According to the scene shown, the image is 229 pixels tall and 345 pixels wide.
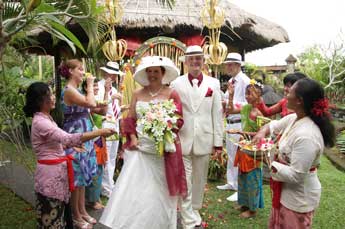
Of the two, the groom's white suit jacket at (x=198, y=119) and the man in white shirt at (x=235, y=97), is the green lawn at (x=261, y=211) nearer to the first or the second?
the man in white shirt at (x=235, y=97)

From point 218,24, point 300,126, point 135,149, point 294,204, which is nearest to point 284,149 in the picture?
point 300,126

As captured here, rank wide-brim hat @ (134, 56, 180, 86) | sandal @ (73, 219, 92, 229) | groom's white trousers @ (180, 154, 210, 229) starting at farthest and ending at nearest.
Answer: groom's white trousers @ (180, 154, 210, 229) → sandal @ (73, 219, 92, 229) → wide-brim hat @ (134, 56, 180, 86)

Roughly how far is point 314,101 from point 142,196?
1.69 metres

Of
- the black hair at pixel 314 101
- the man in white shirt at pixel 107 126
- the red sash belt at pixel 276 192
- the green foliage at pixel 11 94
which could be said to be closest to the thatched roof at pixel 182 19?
the man in white shirt at pixel 107 126

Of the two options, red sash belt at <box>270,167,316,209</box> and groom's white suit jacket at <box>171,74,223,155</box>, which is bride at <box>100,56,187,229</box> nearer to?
groom's white suit jacket at <box>171,74,223,155</box>

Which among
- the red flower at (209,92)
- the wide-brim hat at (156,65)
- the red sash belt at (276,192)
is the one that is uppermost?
the wide-brim hat at (156,65)

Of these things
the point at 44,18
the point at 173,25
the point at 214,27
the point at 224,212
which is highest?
the point at 173,25

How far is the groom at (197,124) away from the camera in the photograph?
3.78 metres

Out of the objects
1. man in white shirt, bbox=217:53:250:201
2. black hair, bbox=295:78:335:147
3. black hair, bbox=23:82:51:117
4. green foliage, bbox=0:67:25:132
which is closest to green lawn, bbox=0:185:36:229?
green foliage, bbox=0:67:25:132

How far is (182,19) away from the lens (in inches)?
284

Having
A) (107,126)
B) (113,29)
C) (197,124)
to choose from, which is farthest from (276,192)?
(113,29)

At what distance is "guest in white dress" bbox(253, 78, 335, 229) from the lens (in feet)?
7.43

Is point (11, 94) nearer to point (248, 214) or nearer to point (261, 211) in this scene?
point (248, 214)

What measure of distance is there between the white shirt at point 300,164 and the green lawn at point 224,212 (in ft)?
5.53
